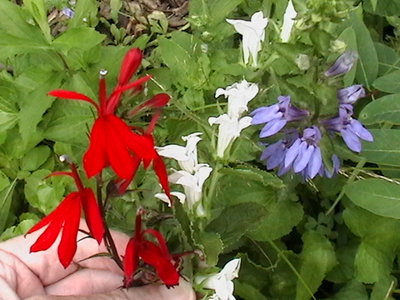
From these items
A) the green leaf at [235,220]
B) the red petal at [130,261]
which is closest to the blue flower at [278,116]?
the green leaf at [235,220]

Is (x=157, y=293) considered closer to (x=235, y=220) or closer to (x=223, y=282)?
(x=223, y=282)

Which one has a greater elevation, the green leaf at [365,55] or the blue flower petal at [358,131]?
the blue flower petal at [358,131]

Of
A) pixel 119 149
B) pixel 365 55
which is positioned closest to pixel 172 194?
pixel 119 149

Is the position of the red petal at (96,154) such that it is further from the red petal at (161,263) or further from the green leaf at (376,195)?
the green leaf at (376,195)

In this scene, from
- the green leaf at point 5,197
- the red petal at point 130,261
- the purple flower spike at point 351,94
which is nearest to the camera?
the red petal at point 130,261

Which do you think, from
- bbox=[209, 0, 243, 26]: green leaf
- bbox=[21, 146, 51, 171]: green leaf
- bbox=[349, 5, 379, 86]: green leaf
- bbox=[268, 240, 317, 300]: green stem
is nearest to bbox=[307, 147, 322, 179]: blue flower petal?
bbox=[268, 240, 317, 300]: green stem

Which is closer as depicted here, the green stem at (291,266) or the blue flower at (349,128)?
the blue flower at (349,128)

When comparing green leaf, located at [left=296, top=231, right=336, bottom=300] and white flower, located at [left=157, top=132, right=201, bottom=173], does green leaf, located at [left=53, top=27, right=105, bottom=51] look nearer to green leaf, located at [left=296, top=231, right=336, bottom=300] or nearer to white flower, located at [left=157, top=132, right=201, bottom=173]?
white flower, located at [left=157, top=132, right=201, bottom=173]
